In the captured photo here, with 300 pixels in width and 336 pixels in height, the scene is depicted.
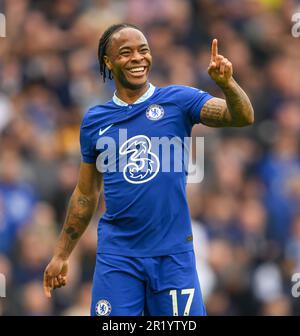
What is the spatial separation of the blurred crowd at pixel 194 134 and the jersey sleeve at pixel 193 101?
4.05 m

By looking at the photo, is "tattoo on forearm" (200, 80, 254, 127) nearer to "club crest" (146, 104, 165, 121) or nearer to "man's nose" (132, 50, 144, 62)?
"club crest" (146, 104, 165, 121)

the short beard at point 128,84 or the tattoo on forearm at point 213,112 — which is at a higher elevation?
the short beard at point 128,84

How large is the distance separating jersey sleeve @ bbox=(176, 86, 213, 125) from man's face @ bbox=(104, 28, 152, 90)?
29 centimetres

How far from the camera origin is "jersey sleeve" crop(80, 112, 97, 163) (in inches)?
302

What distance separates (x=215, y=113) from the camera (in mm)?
7277

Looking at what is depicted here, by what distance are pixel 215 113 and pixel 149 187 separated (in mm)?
626

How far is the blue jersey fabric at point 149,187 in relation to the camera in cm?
739
